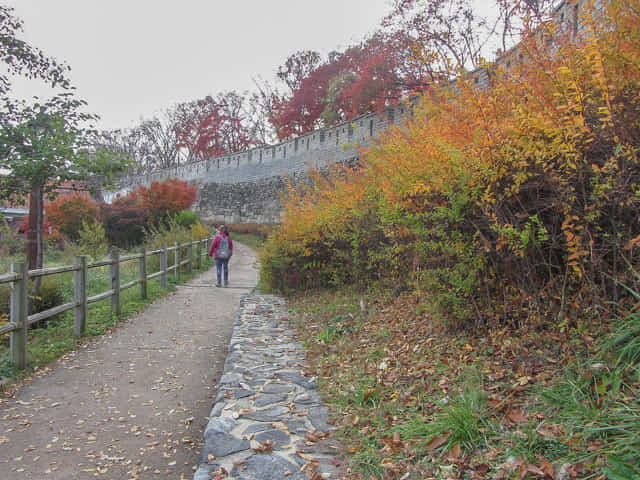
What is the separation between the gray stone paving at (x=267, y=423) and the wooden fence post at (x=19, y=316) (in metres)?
2.01

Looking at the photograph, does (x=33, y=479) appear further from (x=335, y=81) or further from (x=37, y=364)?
(x=335, y=81)

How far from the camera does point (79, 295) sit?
557 centimetres

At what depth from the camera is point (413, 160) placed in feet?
11.6

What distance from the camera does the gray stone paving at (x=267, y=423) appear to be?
8.05 ft

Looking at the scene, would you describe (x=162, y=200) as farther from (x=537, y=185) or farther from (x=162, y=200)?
(x=537, y=185)

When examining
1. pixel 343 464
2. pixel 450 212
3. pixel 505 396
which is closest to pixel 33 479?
pixel 343 464

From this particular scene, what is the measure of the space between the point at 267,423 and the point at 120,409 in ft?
4.96

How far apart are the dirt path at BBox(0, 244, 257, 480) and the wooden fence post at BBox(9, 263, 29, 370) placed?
11.7 inches

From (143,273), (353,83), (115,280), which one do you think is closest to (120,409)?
(115,280)

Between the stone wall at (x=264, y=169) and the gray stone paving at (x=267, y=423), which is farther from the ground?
the stone wall at (x=264, y=169)

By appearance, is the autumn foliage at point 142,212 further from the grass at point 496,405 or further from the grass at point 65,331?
the grass at point 496,405

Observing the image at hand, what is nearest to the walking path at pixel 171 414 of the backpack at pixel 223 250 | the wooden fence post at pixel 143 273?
the wooden fence post at pixel 143 273

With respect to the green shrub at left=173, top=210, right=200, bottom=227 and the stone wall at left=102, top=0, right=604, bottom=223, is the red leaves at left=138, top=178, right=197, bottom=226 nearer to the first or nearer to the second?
the green shrub at left=173, top=210, right=200, bottom=227

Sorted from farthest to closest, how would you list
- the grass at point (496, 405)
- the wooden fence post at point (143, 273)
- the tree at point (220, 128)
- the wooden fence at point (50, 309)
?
the tree at point (220, 128), the wooden fence post at point (143, 273), the wooden fence at point (50, 309), the grass at point (496, 405)
